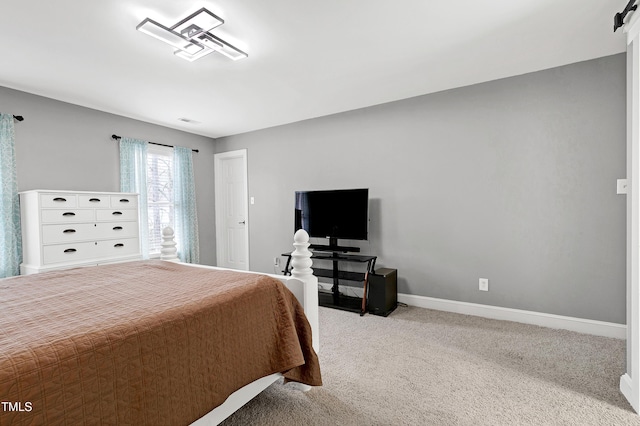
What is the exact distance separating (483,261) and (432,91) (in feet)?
6.31

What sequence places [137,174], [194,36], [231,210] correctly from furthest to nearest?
1. [231,210]
2. [137,174]
3. [194,36]

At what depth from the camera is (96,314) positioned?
1214 mm

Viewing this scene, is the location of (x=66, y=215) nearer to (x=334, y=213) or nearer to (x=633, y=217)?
(x=334, y=213)

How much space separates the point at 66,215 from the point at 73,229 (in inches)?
6.1

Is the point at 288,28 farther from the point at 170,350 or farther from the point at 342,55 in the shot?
the point at 170,350

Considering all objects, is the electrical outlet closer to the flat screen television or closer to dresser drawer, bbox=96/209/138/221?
the flat screen television

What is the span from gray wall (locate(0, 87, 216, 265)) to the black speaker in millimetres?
3453

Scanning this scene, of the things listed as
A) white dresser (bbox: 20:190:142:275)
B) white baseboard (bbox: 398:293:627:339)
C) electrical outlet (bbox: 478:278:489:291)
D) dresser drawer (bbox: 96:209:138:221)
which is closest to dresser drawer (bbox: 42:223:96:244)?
white dresser (bbox: 20:190:142:275)

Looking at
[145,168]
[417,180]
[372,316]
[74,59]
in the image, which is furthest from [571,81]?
[145,168]

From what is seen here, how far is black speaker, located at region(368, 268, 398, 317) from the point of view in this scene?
3.25 meters

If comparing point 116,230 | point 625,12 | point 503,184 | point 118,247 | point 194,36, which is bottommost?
point 118,247

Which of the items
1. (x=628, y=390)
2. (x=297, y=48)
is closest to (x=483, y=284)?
(x=628, y=390)

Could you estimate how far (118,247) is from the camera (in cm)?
352

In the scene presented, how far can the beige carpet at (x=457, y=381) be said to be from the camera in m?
1.69
